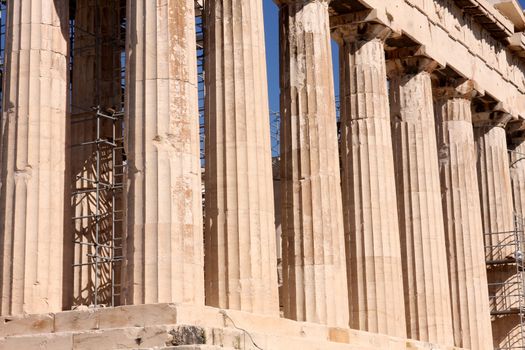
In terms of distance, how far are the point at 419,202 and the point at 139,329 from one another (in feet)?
56.2

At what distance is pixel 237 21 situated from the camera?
1040 inches

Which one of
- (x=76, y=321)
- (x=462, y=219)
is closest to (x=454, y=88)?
(x=462, y=219)

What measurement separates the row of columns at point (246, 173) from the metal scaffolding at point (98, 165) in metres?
→ 4.52

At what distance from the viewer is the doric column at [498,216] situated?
1650 inches

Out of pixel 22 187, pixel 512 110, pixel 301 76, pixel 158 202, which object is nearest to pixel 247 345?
pixel 158 202

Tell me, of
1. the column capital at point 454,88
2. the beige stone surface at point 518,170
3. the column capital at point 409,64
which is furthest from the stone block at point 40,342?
the beige stone surface at point 518,170

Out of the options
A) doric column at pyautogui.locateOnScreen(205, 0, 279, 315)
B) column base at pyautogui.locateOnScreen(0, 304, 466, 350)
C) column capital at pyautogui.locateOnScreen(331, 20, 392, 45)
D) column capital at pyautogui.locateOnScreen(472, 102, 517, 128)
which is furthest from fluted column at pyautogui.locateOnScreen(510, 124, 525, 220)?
column base at pyautogui.locateOnScreen(0, 304, 466, 350)

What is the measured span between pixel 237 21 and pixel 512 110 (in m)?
20.3

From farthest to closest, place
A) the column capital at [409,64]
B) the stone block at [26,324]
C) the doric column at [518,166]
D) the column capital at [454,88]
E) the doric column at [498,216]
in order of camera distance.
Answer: the doric column at [518,166], the doric column at [498,216], the column capital at [454,88], the column capital at [409,64], the stone block at [26,324]

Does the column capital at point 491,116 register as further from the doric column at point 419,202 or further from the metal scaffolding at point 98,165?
the metal scaffolding at point 98,165

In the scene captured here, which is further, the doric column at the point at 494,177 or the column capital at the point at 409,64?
the doric column at the point at 494,177

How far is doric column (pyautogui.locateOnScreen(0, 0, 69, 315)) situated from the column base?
45.3 inches

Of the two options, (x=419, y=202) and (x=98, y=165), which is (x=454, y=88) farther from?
(x=98, y=165)

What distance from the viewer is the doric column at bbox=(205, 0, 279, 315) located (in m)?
25.0
